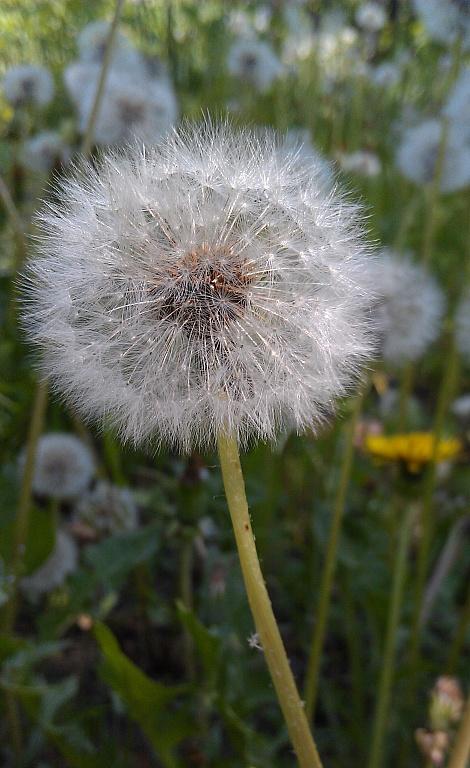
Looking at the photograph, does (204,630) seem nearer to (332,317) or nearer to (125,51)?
(332,317)

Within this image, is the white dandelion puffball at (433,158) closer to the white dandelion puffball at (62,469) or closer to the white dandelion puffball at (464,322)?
the white dandelion puffball at (464,322)

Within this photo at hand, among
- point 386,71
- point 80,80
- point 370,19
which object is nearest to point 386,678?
point 80,80

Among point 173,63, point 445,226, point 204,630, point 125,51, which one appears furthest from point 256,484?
point 445,226

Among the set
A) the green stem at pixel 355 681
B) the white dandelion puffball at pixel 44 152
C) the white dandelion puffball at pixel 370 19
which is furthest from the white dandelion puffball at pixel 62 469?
the white dandelion puffball at pixel 370 19

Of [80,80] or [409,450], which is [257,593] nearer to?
[409,450]

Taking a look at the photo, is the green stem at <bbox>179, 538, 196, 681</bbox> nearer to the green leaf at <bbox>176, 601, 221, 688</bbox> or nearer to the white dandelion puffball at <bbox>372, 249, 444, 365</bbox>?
the green leaf at <bbox>176, 601, 221, 688</bbox>
